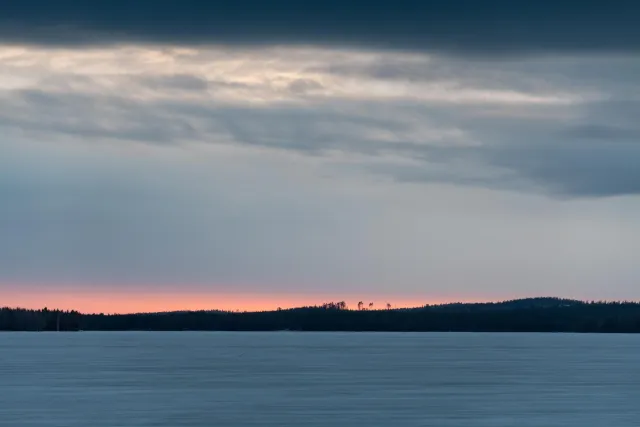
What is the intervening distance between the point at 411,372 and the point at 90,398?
30446 millimetres

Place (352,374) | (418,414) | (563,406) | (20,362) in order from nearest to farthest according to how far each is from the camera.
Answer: (418,414) < (563,406) < (352,374) < (20,362)

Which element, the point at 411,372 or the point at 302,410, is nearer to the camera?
the point at 302,410

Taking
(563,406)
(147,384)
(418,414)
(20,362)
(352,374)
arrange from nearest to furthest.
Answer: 1. (418,414)
2. (563,406)
3. (147,384)
4. (352,374)
5. (20,362)

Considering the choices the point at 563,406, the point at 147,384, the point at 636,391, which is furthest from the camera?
the point at 147,384

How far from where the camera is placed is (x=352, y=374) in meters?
77.1

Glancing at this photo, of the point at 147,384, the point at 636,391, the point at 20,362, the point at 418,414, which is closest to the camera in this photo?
the point at 418,414

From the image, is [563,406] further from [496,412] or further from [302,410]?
[302,410]

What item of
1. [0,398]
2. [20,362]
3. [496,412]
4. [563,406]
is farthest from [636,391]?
[20,362]

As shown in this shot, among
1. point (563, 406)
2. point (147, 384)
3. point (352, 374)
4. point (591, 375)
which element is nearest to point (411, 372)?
point (352, 374)

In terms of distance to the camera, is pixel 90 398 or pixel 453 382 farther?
pixel 453 382

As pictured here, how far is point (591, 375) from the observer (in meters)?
77.9

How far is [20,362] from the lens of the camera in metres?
94.6

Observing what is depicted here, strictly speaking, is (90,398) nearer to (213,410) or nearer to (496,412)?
(213,410)

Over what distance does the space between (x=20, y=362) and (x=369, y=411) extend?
171ft
